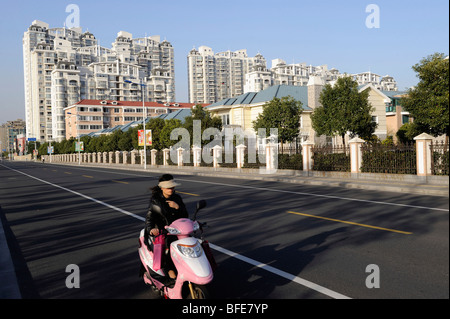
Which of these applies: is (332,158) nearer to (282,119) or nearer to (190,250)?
(282,119)

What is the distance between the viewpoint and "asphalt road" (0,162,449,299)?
15.6ft

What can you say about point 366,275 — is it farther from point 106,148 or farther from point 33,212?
point 106,148

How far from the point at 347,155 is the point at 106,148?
192ft

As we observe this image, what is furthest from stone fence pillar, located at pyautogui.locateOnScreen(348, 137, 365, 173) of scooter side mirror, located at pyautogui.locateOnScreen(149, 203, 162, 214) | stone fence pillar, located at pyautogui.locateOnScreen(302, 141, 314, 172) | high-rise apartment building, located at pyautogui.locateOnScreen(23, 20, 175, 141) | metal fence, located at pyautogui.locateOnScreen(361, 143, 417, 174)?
high-rise apartment building, located at pyautogui.locateOnScreen(23, 20, 175, 141)

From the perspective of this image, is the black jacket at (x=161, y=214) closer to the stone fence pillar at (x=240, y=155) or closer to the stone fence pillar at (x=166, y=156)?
the stone fence pillar at (x=240, y=155)

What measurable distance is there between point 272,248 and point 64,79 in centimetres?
14610

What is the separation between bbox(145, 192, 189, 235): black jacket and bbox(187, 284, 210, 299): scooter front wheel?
94cm

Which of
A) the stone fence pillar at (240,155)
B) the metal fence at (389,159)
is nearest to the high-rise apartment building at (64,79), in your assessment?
the stone fence pillar at (240,155)

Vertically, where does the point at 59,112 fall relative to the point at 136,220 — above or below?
above

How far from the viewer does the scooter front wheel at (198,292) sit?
13.6 feet

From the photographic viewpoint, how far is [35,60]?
156875 mm

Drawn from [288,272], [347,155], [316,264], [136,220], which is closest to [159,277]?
[288,272]

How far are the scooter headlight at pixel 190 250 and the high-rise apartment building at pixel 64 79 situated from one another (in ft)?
399
